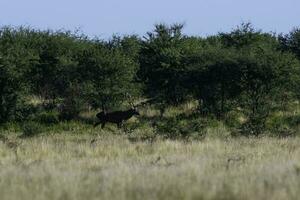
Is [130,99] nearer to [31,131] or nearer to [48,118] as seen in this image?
[48,118]

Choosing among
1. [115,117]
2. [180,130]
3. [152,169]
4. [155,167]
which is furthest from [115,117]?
[152,169]

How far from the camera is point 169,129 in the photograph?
2145 centimetres

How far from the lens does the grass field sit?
9094 mm

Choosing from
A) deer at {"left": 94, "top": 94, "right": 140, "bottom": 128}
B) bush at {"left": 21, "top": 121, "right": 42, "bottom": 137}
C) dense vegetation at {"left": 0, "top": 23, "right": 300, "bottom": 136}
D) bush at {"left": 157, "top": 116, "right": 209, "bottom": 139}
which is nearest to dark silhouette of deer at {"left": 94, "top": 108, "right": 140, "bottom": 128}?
deer at {"left": 94, "top": 94, "right": 140, "bottom": 128}

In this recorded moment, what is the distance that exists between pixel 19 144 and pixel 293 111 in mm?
15562

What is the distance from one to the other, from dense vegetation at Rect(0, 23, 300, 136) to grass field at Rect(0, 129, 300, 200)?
8.80 meters

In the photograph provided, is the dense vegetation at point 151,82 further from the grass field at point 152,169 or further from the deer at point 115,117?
the grass field at point 152,169

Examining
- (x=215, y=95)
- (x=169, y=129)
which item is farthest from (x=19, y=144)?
(x=215, y=95)

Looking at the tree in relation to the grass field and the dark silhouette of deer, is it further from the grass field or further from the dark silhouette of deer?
the grass field

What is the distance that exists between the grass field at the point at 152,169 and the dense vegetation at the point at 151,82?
8796mm

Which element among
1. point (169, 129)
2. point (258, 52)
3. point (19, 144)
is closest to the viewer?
point (19, 144)

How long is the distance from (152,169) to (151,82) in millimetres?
20191

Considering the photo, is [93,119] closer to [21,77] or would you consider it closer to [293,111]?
[21,77]

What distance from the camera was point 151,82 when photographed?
31781mm
